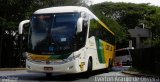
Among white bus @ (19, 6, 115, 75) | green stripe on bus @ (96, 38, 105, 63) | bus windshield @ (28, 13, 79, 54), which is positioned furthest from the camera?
green stripe on bus @ (96, 38, 105, 63)

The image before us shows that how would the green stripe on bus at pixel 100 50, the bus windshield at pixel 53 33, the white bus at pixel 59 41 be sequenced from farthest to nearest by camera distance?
the green stripe on bus at pixel 100 50 → the bus windshield at pixel 53 33 → the white bus at pixel 59 41

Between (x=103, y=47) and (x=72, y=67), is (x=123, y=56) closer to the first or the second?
(x=103, y=47)

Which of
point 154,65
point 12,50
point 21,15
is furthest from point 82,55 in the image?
point 12,50

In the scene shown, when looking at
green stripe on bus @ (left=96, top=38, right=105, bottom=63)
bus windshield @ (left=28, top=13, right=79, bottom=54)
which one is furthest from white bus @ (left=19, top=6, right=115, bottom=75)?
green stripe on bus @ (left=96, top=38, right=105, bottom=63)

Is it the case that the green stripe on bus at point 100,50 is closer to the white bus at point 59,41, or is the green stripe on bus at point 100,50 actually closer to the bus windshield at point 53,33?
the white bus at point 59,41

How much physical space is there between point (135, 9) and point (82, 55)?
60090 millimetres

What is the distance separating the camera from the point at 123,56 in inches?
2015

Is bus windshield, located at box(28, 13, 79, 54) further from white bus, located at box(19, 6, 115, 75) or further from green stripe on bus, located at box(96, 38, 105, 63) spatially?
green stripe on bus, located at box(96, 38, 105, 63)

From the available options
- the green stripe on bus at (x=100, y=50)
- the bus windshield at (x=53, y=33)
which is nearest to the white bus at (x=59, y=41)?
the bus windshield at (x=53, y=33)

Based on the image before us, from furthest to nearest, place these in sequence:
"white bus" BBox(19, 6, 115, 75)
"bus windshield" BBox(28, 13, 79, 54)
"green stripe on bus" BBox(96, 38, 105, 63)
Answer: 1. "green stripe on bus" BBox(96, 38, 105, 63)
2. "bus windshield" BBox(28, 13, 79, 54)
3. "white bus" BBox(19, 6, 115, 75)

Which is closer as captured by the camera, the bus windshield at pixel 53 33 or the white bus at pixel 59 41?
the white bus at pixel 59 41

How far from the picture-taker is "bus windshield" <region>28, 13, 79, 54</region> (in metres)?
18.6

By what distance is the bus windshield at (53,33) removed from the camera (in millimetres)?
18609

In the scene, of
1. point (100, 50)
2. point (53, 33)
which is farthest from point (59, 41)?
point (100, 50)
